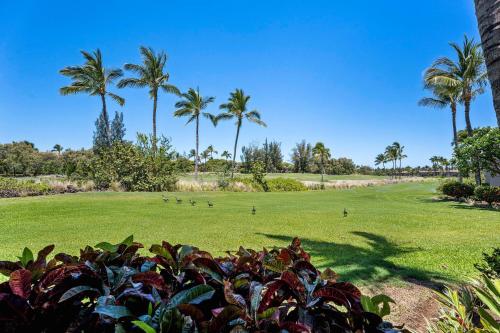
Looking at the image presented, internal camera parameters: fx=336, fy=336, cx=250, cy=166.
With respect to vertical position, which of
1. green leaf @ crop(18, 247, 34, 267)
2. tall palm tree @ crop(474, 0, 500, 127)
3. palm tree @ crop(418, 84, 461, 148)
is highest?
palm tree @ crop(418, 84, 461, 148)

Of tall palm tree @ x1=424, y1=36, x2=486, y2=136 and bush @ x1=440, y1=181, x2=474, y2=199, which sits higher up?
tall palm tree @ x1=424, y1=36, x2=486, y2=136

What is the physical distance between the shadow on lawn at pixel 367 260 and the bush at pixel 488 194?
46.9ft

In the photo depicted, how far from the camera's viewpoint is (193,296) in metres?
1.29

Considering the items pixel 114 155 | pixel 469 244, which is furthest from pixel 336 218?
pixel 114 155

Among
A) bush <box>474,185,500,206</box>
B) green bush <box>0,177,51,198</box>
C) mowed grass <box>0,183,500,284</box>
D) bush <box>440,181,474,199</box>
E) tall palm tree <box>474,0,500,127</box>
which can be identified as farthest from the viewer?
bush <box>440,181,474,199</box>

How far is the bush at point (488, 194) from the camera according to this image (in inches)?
753

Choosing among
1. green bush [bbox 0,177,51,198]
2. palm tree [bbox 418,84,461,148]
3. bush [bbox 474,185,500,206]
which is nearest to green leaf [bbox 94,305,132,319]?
green bush [bbox 0,177,51,198]

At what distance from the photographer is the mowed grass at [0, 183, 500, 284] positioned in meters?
6.13

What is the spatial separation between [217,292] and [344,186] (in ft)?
140

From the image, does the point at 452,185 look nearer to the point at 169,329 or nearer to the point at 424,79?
the point at 424,79

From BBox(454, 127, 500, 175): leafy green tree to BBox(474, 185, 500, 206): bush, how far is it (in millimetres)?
1890

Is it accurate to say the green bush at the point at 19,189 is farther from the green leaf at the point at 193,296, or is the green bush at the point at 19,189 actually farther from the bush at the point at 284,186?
the green leaf at the point at 193,296

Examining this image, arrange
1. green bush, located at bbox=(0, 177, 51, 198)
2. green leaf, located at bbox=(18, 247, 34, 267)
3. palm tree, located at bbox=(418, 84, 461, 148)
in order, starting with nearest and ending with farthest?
1. green leaf, located at bbox=(18, 247, 34, 267)
2. green bush, located at bbox=(0, 177, 51, 198)
3. palm tree, located at bbox=(418, 84, 461, 148)

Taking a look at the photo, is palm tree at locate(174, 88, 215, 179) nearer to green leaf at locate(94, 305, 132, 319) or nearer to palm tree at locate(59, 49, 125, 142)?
palm tree at locate(59, 49, 125, 142)
